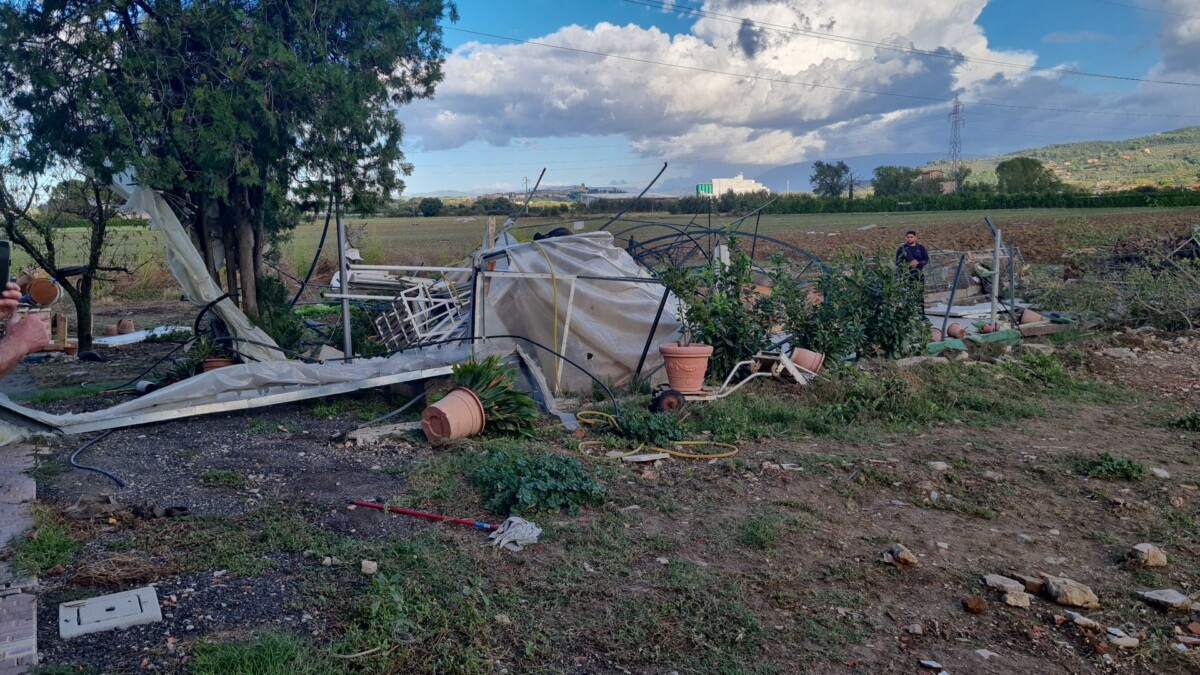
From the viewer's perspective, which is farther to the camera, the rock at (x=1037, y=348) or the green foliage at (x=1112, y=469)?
the rock at (x=1037, y=348)

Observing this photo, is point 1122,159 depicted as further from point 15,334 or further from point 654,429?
point 15,334

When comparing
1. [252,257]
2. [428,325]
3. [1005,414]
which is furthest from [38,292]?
[1005,414]

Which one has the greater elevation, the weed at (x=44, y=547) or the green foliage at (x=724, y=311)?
the green foliage at (x=724, y=311)

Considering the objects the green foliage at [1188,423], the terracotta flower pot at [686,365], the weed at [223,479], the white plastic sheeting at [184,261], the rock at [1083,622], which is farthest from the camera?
the white plastic sheeting at [184,261]

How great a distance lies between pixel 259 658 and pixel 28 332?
1.56 metres

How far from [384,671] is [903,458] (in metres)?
4.28

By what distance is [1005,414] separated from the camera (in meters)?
7.32

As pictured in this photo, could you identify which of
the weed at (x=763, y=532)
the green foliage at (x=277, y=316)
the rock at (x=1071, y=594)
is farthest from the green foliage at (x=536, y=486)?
the green foliage at (x=277, y=316)

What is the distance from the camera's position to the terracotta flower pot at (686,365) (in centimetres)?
761

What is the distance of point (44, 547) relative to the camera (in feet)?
13.0

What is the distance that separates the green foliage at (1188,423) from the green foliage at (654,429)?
413cm

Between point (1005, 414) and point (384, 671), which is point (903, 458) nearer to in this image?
point (1005, 414)

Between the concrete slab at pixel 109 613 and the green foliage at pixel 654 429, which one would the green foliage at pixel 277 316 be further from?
the concrete slab at pixel 109 613

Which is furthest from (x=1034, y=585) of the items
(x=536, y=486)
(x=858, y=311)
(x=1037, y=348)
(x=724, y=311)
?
(x=1037, y=348)
